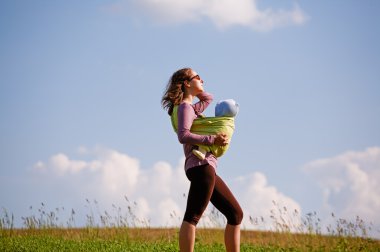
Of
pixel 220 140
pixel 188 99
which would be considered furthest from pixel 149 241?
pixel 220 140

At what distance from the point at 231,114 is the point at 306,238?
657cm

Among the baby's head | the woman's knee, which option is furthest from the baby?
the woman's knee

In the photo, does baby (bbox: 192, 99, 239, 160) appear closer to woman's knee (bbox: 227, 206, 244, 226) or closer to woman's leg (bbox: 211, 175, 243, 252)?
woman's leg (bbox: 211, 175, 243, 252)

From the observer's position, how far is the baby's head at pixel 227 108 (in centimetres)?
532

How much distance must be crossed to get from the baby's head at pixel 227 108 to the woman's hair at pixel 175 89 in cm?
42

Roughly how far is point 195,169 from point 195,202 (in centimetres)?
33

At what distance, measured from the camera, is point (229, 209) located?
5348 millimetres

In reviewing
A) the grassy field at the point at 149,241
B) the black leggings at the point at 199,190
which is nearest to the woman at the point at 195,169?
the black leggings at the point at 199,190

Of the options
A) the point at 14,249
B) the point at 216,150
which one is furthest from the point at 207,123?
the point at 14,249

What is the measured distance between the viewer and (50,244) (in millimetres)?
9727

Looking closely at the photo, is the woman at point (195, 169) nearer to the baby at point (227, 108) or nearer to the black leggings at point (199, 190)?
the black leggings at point (199, 190)

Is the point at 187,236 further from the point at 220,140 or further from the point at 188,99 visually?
the point at 188,99

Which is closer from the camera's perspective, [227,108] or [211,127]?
[211,127]

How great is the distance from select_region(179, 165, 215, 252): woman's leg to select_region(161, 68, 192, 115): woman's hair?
78 centimetres
